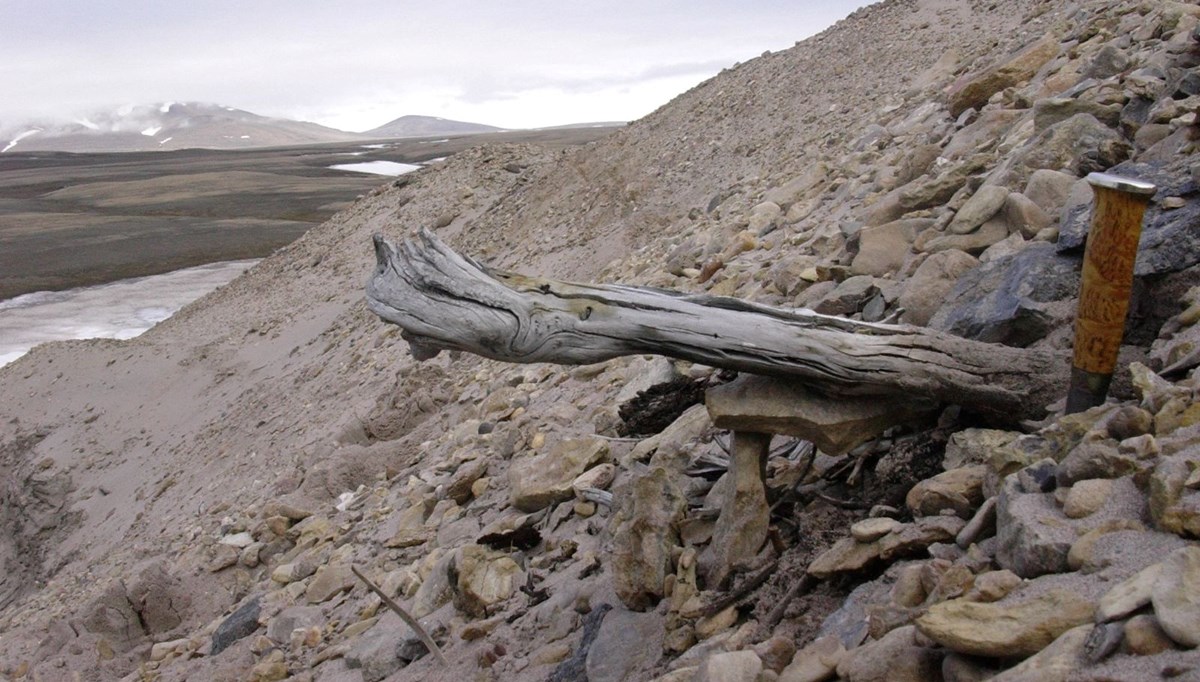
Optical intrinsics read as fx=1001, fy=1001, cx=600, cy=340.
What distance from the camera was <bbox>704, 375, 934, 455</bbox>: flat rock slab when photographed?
12.2ft

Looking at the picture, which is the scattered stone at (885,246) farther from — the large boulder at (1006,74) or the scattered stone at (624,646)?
the large boulder at (1006,74)

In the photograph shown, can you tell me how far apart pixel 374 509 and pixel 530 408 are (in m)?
1.34

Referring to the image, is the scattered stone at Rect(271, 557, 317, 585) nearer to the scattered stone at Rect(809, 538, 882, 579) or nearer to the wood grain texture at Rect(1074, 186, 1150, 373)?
the scattered stone at Rect(809, 538, 882, 579)

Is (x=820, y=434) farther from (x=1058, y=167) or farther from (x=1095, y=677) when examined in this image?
(x=1058, y=167)

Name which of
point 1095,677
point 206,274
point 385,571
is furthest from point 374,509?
point 206,274

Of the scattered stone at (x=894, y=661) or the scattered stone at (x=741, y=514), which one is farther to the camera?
the scattered stone at (x=741, y=514)

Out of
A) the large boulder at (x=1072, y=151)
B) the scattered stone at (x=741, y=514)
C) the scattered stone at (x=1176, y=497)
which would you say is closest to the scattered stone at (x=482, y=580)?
the scattered stone at (x=741, y=514)

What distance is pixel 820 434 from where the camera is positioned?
374cm

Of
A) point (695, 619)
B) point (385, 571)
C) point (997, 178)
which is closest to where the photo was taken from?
point (695, 619)

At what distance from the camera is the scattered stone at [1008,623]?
2.29 metres

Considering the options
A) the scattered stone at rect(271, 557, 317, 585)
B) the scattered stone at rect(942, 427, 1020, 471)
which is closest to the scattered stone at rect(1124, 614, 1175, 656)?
the scattered stone at rect(942, 427, 1020, 471)

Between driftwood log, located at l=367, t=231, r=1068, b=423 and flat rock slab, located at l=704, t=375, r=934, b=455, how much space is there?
0.20 feet

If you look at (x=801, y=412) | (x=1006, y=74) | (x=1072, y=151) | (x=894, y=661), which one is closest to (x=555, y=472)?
(x=801, y=412)

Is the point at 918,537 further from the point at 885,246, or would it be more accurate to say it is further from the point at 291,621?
the point at 291,621
